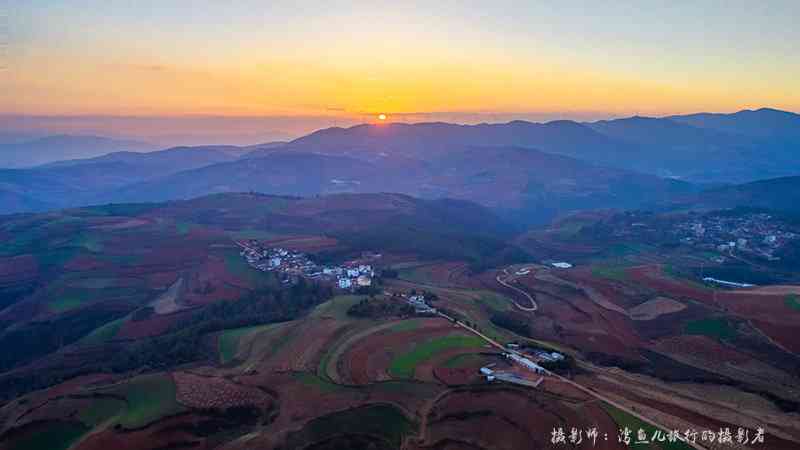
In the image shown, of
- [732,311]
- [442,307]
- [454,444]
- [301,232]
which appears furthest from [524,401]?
[301,232]

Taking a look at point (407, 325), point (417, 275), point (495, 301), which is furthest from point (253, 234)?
point (407, 325)

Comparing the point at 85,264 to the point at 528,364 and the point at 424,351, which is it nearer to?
the point at 424,351

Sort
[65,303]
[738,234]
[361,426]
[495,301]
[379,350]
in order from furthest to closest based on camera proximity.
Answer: [738,234], [65,303], [495,301], [379,350], [361,426]

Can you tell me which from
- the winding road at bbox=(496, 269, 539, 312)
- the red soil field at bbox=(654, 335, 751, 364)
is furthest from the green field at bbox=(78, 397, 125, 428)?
the red soil field at bbox=(654, 335, 751, 364)

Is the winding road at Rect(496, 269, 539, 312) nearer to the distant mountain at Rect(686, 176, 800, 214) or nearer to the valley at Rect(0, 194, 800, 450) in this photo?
the valley at Rect(0, 194, 800, 450)

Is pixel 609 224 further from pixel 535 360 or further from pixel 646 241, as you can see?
→ pixel 535 360

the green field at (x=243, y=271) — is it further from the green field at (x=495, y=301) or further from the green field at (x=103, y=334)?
the green field at (x=495, y=301)
